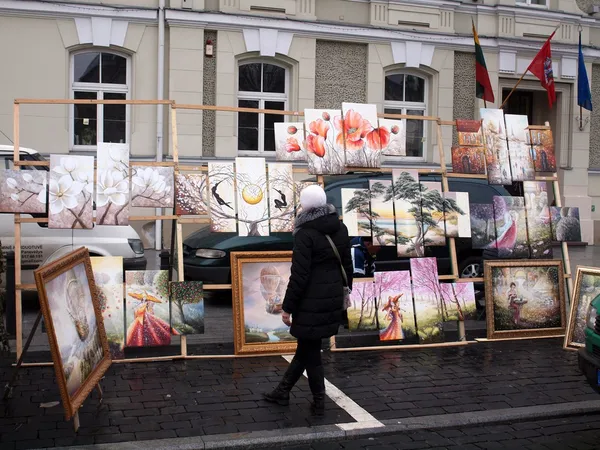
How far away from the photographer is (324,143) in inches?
303

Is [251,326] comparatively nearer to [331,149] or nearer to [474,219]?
[331,149]

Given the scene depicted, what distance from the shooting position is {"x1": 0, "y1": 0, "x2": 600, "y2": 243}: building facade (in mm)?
15148

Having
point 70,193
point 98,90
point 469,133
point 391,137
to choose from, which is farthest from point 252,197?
point 98,90

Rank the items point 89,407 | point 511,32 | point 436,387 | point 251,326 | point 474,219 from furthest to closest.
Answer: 1. point 511,32
2. point 474,219
3. point 251,326
4. point 436,387
5. point 89,407

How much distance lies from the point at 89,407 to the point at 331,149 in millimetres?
3516

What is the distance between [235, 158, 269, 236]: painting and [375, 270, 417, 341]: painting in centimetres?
141

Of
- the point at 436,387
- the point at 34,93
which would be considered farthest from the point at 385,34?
the point at 436,387

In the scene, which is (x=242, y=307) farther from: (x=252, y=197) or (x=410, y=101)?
(x=410, y=101)

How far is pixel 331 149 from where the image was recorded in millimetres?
7699

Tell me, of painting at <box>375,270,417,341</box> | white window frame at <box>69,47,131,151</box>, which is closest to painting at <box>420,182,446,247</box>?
painting at <box>375,270,417,341</box>

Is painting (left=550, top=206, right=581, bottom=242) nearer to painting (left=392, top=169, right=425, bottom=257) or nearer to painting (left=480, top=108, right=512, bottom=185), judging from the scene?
painting (left=480, top=108, right=512, bottom=185)

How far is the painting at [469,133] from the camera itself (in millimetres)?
8266

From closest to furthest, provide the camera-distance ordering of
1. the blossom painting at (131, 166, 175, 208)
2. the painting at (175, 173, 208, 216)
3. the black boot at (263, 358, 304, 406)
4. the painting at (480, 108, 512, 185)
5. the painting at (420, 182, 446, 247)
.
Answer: the black boot at (263, 358, 304, 406) < the blossom painting at (131, 166, 175, 208) < the painting at (175, 173, 208, 216) < the painting at (420, 182, 446, 247) < the painting at (480, 108, 512, 185)

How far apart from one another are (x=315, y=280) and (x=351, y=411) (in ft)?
3.65
